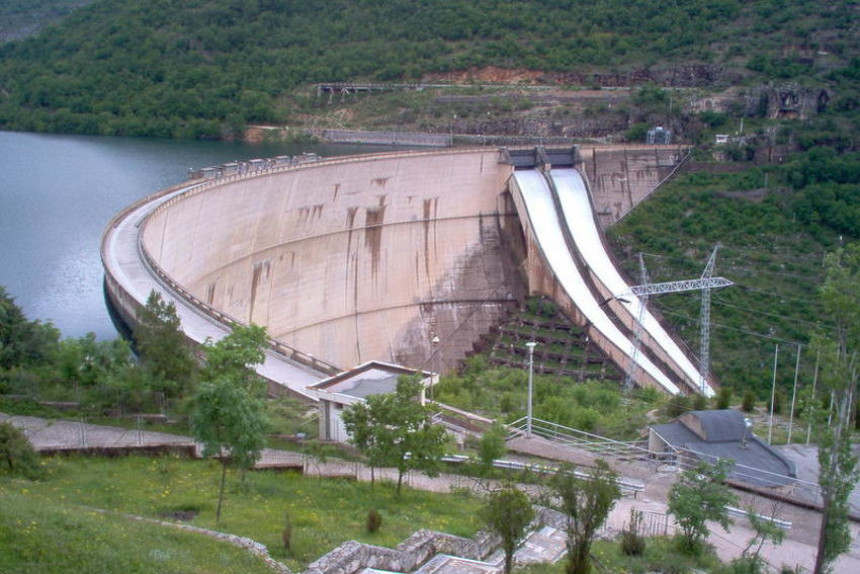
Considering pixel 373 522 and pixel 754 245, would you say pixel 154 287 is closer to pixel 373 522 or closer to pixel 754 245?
pixel 373 522

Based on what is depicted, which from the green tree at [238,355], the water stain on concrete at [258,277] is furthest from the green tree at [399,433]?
the water stain on concrete at [258,277]

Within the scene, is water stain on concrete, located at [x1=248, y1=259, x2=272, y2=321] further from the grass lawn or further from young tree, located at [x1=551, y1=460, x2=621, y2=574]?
young tree, located at [x1=551, y1=460, x2=621, y2=574]

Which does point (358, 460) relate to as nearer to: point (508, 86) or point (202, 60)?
point (508, 86)

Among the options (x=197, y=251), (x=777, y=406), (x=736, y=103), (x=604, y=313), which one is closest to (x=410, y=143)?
(x=736, y=103)

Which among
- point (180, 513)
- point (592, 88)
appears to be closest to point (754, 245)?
point (592, 88)

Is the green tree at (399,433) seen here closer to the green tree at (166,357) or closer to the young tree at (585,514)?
the young tree at (585,514)

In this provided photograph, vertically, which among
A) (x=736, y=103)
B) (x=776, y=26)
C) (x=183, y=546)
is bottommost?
(x=183, y=546)
